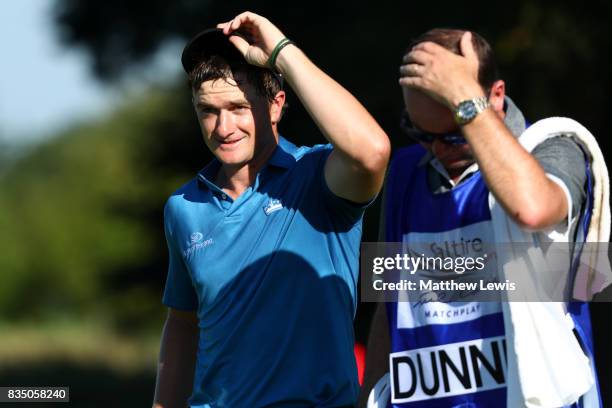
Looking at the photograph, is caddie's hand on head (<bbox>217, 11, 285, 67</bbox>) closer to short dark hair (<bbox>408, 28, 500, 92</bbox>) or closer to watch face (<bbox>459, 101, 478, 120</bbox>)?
short dark hair (<bbox>408, 28, 500, 92</bbox>)

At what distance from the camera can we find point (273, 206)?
4.04m

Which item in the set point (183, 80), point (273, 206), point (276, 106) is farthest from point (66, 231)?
point (273, 206)

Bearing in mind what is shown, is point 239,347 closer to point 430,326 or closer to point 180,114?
point 430,326

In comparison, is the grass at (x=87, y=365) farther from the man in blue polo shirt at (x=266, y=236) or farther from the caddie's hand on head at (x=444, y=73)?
the caddie's hand on head at (x=444, y=73)

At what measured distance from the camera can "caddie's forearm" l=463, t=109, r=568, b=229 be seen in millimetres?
3098

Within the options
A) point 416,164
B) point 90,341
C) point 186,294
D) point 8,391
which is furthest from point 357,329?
point 90,341

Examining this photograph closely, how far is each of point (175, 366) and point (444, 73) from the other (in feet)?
5.85

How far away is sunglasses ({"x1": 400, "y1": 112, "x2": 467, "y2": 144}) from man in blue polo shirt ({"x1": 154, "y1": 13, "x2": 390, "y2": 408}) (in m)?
0.16

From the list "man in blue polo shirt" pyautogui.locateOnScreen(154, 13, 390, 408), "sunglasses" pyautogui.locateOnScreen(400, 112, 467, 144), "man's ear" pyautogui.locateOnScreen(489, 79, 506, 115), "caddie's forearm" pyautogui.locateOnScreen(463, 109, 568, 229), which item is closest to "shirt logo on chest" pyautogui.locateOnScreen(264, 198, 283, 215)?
"man in blue polo shirt" pyautogui.locateOnScreen(154, 13, 390, 408)

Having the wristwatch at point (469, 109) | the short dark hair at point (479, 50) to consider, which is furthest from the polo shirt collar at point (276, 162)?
the wristwatch at point (469, 109)

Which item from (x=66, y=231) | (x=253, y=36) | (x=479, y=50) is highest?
(x=66, y=231)

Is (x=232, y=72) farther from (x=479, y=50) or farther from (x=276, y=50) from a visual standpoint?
(x=479, y=50)

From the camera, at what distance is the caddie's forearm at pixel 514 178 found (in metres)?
3.10

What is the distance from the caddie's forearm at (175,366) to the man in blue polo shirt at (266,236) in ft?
0.91
